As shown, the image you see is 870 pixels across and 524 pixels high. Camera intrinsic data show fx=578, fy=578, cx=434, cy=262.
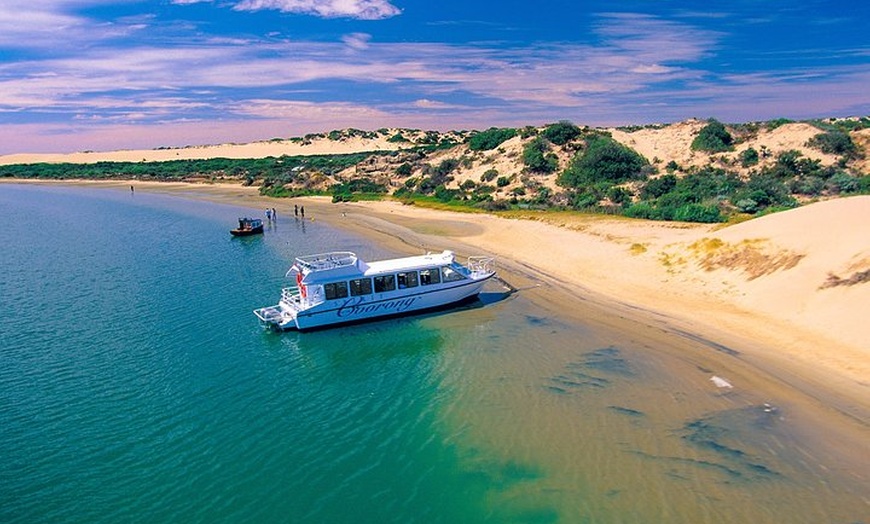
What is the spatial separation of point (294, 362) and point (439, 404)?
749cm

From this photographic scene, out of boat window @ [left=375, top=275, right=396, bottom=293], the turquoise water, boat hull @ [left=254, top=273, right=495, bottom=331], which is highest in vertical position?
boat window @ [left=375, top=275, right=396, bottom=293]

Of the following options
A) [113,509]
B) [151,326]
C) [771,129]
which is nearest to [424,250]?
[151,326]

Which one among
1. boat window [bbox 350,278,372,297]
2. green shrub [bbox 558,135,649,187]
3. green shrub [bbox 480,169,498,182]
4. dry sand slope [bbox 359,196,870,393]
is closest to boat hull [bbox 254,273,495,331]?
boat window [bbox 350,278,372,297]

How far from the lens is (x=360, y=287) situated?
29016mm

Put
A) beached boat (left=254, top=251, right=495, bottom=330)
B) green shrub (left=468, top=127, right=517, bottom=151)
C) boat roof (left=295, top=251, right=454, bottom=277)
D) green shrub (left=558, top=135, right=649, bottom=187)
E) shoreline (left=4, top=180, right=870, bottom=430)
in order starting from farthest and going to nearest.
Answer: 1. green shrub (left=468, top=127, right=517, bottom=151)
2. green shrub (left=558, top=135, right=649, bottom=187)
3. boat roof (left=295, top=251, right=454, bottom=277)
4. beached boat (left=254, top=251, right=495, bottom=330)
5. shoreline (left=4, top=180, right=870, bottom=430)

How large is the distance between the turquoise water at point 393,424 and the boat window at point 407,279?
1984mm

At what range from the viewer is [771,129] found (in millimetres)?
74625

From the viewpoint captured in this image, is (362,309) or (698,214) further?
(698,214)

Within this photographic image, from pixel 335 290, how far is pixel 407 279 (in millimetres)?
3749

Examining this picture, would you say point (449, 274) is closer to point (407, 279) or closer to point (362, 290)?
point (407, 279)

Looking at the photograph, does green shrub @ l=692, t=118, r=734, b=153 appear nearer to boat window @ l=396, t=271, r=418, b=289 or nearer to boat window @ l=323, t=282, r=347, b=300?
boat window @ l=396, t=271, r=418, b=289

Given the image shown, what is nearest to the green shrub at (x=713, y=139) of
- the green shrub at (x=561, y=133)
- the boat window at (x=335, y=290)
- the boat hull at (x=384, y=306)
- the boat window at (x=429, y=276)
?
the green shrub at (x=561, y=133)

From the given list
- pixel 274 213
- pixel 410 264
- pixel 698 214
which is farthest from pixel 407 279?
pixel 274 213

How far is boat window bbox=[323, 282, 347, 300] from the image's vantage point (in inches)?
→ 1123
